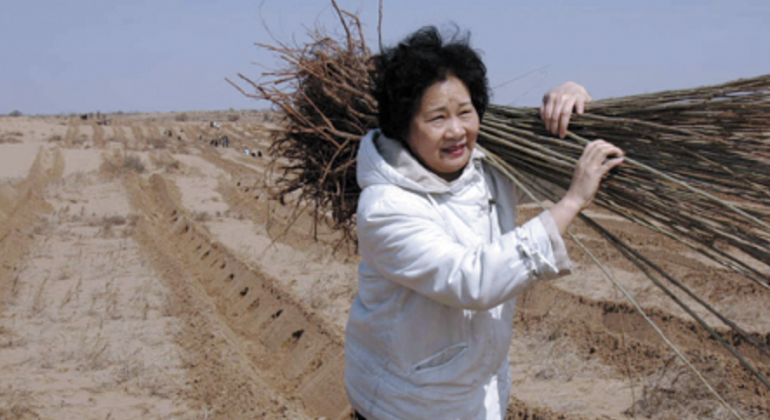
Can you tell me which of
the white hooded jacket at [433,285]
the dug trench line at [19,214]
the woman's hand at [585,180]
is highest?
the woman's hand at [585,180]

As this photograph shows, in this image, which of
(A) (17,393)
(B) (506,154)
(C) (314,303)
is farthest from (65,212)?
(B) (506,154)

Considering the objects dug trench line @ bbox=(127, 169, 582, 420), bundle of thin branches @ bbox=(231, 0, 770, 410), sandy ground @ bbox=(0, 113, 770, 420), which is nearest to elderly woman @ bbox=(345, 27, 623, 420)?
bundle of thin branches @ bbox=(231, 0, 770, 410)

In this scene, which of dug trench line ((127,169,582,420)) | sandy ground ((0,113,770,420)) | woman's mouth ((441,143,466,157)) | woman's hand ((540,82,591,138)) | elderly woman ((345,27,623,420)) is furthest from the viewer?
dug trench line ((127,169,582,420))

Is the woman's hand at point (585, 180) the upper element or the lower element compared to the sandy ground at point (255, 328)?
upper

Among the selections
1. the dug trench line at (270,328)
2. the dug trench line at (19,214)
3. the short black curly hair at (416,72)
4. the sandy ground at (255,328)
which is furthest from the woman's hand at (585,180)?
the dug trench line at (19,214)

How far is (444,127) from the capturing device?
6.27 feet

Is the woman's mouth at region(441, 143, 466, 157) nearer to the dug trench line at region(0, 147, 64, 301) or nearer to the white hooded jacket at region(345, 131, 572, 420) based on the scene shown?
the white hooded jacket at region(345, 131, 572, 420)

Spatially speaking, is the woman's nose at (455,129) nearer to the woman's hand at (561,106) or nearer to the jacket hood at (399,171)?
the jacket hood at (399,171)

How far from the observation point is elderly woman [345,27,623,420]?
1.82 m

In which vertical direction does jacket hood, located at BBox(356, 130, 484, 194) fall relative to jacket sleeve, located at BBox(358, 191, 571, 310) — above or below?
above

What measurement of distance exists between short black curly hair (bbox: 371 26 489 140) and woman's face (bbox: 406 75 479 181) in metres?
0.02

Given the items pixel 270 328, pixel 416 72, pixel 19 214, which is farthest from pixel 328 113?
pixel 19 214

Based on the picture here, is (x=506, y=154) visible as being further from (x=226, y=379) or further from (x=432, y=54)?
(x=226, y=379)

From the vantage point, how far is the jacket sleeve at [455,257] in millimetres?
1684
